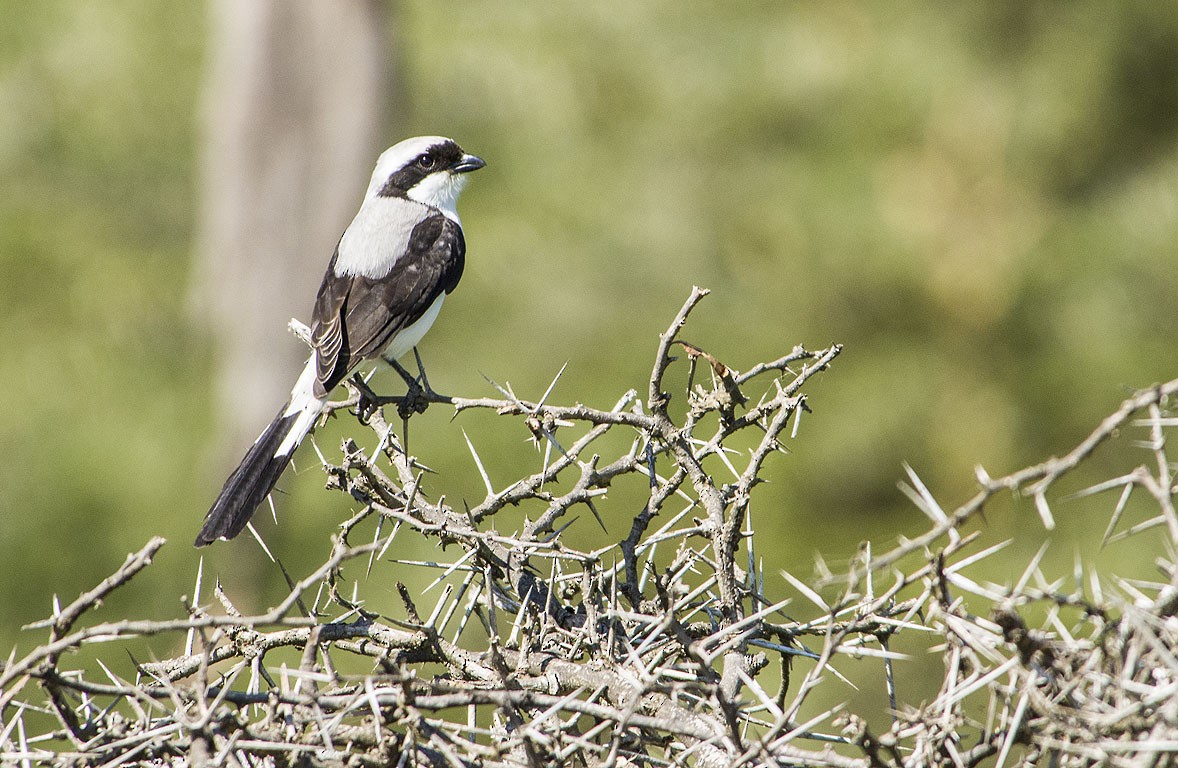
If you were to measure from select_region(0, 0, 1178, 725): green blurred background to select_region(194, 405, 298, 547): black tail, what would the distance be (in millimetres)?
4026

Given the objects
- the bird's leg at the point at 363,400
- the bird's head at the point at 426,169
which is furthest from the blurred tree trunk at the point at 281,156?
the bird's leg at the point at 363,400

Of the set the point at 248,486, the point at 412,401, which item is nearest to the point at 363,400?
the point at 412,401

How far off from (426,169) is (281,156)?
15.5ft

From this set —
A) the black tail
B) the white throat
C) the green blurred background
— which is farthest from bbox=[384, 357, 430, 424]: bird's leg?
the green blurred background

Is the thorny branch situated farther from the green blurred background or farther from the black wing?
the green blurred background

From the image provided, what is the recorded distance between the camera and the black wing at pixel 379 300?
13.0ft

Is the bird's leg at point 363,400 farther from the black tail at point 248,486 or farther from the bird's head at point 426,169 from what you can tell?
the bird's head at point 426,169

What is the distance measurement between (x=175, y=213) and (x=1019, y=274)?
7900 mm

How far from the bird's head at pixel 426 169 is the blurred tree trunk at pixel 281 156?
4052mm

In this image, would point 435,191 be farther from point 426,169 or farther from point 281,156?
point 281,156

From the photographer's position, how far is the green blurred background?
8.45 meters

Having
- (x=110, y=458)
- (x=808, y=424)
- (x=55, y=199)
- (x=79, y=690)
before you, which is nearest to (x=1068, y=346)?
(x=808, y=424)

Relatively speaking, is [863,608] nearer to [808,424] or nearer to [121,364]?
[808,424]

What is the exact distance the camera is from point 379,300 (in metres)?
4.16
